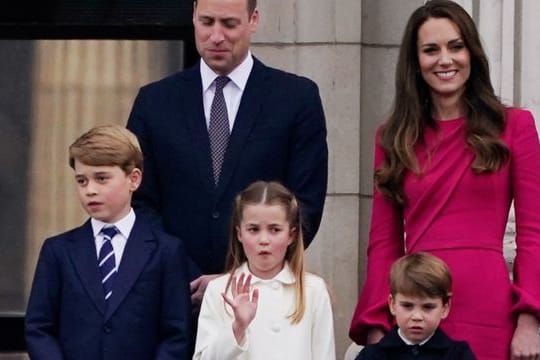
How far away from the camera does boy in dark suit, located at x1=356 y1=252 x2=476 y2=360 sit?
706 centimetres

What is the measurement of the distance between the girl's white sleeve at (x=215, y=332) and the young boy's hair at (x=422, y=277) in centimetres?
59

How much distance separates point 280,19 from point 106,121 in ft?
3.72

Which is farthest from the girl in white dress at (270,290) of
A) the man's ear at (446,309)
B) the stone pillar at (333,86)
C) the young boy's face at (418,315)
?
the stone pillar at (333,86)

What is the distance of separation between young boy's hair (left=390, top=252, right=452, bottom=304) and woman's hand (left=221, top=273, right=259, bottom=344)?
51 cm

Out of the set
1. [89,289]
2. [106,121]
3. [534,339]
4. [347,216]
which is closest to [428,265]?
[534,339]

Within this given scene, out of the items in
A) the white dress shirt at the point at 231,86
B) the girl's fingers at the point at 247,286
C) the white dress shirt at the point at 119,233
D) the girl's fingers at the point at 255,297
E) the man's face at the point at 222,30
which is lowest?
the girl's fingers at the point at 255,297

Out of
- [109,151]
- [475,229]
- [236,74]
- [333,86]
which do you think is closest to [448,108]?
[475,229]

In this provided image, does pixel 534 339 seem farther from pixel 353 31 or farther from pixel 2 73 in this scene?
pixel 2 73

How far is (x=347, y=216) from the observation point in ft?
33.4

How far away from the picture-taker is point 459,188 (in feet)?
23.8

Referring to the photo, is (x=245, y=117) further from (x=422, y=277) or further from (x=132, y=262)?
(x=422, y=277)

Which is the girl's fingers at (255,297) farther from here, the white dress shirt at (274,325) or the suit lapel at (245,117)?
the suit lapel at (245,117)

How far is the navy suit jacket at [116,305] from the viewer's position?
7266mm

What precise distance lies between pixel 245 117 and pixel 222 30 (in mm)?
351
